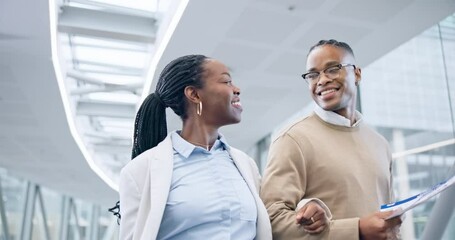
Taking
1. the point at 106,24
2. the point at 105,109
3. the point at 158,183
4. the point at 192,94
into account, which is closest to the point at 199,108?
the point at 192,94

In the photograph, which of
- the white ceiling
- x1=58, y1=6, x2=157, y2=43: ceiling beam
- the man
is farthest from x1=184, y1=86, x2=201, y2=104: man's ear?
x1=58, y1=6, x2=157, y2=43: ceiling beam

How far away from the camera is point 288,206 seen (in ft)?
4.67

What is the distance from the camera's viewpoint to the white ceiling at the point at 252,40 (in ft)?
13.3

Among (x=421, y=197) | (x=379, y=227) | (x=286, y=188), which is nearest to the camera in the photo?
(x=421, y=197)

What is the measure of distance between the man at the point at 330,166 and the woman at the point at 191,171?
0.42ft

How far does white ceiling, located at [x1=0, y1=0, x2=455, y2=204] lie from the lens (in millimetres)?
4051

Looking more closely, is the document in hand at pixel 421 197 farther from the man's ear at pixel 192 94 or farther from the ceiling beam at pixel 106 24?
the ceiling beam at pixel 106 24

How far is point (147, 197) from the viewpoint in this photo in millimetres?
1475

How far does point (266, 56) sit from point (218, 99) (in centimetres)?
352

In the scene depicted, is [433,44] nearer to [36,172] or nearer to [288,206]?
[288,206]

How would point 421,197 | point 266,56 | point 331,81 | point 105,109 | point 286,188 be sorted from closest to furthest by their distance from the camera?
point 421,197 → point 286,188 → point 331,81 → point 266,56 → point 105,109

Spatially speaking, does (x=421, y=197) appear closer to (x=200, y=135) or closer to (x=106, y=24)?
(x=200, y=135)

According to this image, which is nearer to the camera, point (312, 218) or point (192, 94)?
point (312, 218)

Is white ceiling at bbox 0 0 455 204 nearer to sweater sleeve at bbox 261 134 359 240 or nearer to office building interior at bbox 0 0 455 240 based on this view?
office building interior at bbox 0 0 455 240
